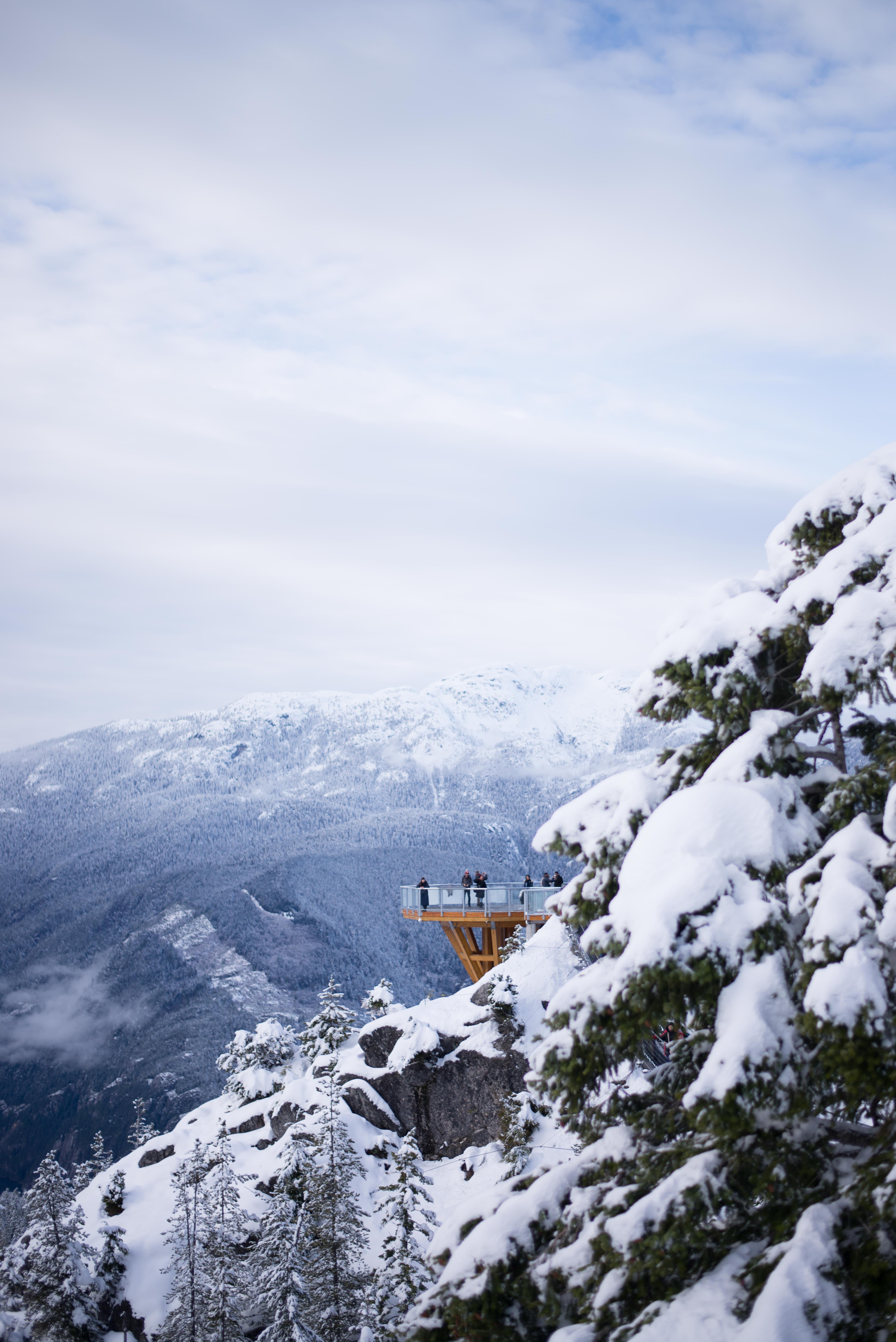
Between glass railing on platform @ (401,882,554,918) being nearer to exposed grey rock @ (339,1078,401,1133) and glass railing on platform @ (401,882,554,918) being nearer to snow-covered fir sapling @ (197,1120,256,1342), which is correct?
exposed grey rock @ (339,1078,401,1133)

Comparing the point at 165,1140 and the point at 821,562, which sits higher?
the point at 821,562

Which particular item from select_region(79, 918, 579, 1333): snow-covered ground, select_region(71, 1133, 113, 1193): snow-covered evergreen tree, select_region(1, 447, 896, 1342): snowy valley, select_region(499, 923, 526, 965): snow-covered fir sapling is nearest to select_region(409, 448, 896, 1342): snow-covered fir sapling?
select_region(1, 447, 896, 1342): snowy valley

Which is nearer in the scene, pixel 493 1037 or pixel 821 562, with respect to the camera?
pixel 821 562

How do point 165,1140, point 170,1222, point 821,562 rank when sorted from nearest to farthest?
point 821,562 → point 170,1222 → point 165,1140

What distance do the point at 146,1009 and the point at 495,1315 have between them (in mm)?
155047

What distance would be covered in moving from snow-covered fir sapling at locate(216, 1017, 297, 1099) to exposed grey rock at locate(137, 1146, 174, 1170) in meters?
2.58

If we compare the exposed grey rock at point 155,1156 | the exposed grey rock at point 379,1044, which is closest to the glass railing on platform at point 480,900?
the exposed grey rock at point 379,1044

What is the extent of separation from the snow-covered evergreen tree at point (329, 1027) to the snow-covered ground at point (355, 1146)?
0.52 m

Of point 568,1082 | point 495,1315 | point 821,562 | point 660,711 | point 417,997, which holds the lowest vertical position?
point 417,997

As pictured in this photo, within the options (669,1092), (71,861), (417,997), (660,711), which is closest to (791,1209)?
(669,1092)

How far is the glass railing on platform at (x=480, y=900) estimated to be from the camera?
87.2 ft

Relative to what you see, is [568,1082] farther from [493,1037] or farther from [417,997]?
[417,997]

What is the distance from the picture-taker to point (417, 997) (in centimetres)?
13612

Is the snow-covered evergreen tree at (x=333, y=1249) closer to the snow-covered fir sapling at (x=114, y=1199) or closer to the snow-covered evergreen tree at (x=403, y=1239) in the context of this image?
the snow-covered evergreen tree at (x=403, y=1239)
